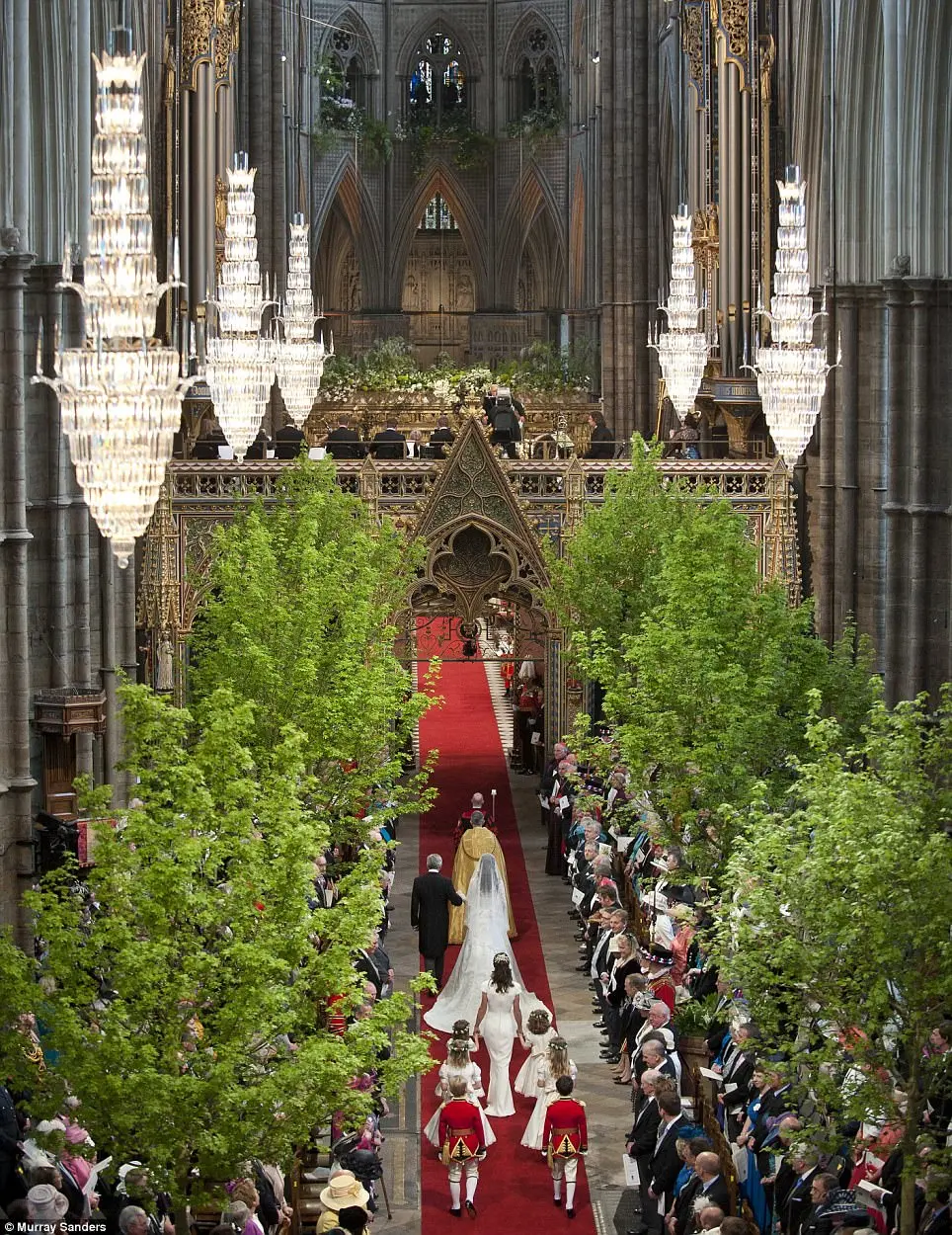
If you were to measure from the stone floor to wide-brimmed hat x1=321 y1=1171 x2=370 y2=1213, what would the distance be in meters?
3.22

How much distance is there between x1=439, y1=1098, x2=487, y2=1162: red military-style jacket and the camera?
18.8m

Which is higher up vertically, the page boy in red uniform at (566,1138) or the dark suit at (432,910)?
the dark suit at (432,910)

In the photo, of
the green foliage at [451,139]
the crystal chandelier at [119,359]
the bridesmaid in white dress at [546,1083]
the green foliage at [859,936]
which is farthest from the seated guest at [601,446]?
the green foliage at [451,139]

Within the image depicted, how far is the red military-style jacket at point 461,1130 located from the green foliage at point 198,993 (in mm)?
3609

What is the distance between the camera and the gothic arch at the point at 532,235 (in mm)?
63344

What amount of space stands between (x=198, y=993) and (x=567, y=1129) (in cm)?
578

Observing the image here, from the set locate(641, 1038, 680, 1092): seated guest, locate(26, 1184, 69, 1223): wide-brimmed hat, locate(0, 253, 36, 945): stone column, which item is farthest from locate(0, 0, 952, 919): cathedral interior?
locate(641, 1038, 680, 1092): seated guest

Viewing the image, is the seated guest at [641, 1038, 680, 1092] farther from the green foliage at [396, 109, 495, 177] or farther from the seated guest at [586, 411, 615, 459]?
the green foliage at [396, 109, 495, 177]

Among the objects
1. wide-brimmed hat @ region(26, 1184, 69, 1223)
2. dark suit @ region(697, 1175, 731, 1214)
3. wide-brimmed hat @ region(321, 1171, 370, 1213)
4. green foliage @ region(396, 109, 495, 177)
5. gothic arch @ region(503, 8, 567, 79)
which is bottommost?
dark suit @ region(697, 1175, 731, 1214)

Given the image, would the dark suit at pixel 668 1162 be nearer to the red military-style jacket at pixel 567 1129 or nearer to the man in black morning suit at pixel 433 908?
the red military-style jacket at pixel 567 1129

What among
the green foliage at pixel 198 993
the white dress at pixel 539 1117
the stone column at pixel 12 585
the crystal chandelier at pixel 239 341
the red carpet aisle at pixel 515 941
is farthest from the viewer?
the crystal chandelier at pixel 239 341

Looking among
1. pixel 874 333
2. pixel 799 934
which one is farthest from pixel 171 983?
pixel 874 333

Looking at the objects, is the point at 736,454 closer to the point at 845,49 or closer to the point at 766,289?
the point at 766,289

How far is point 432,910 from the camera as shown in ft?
80.3
